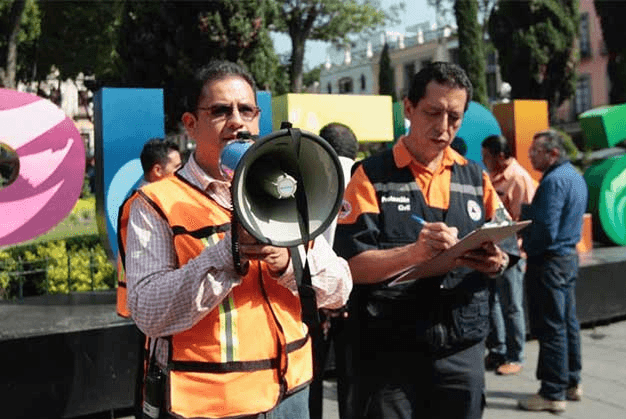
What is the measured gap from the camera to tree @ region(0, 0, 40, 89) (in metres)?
15.0

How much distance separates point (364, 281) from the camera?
8.41 feet

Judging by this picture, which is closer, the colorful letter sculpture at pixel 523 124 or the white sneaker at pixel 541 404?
the white sneaker at pixel 541 404

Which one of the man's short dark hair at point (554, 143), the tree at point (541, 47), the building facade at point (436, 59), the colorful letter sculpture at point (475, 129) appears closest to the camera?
the man's short dark hair at point (554, 143)

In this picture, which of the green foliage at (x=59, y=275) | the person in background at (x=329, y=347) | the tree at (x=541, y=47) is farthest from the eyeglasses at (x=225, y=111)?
the tree at (x=541, y=47)

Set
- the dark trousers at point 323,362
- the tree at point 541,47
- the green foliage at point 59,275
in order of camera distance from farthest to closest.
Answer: the tree at point 541,47, the green foliage at point 59,275, the dark trousers at point 323,362

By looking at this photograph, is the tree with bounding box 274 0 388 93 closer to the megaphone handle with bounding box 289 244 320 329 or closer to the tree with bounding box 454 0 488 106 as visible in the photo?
the tree with bounding box 454 0 488 106

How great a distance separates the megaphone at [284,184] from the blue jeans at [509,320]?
407 cm

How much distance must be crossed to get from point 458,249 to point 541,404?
9.03 ft

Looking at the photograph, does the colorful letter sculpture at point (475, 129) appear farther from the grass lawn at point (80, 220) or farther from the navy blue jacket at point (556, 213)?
the grass lawn at point (80, 220)

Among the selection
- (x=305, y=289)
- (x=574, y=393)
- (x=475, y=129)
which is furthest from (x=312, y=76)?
(x=305, y=289)

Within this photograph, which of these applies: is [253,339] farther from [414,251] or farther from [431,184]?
[431,184]

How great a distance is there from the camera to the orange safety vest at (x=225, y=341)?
67.1 inches

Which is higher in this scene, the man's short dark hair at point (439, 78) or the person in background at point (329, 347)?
the man's short dark hair at point (439, 78)

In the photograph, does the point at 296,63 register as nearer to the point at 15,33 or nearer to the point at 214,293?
the point at 15,33
